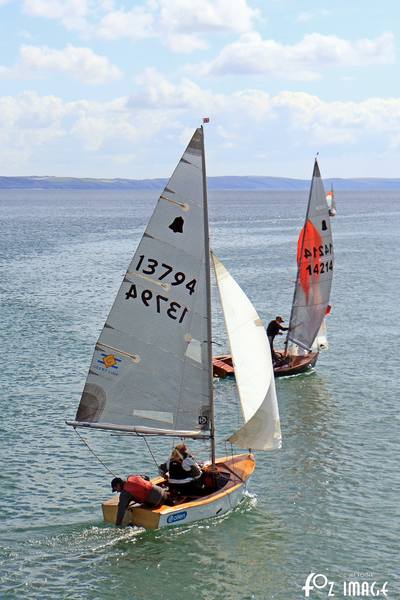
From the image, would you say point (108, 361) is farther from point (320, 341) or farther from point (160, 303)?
point (320, 341)

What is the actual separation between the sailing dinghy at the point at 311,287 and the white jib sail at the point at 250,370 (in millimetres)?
14789

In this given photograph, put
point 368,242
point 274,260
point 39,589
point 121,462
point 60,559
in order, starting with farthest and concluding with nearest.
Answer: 1. point 368,242
2. point 274,260
3. point 121,462
4. point 60,559
5. point 39,589

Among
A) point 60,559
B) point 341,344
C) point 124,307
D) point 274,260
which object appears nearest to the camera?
point 60,559

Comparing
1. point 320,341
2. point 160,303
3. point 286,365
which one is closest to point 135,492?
point 160,303

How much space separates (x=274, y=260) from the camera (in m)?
89.9

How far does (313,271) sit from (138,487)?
820 inches

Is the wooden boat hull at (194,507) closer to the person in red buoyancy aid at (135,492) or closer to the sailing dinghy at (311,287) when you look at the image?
the person in red buoyancy aid at (135,492)

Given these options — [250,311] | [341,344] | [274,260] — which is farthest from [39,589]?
[274,260]

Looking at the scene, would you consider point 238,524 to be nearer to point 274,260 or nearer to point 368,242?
point 274,260

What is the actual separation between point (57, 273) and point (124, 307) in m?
55.3

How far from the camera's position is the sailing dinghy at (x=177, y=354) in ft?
74.5

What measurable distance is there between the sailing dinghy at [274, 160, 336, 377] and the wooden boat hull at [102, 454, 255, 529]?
14771mm

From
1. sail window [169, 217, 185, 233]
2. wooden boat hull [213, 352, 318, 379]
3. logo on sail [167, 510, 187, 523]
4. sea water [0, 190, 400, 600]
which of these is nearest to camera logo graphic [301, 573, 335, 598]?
sea water [0, 190, 400, 600]

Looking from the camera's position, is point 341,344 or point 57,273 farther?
point 57,273
